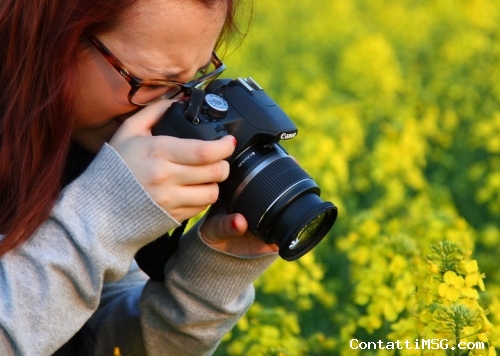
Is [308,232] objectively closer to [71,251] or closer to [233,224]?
[233,224]

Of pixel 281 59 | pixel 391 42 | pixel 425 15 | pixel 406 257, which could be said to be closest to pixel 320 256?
pixel 406 257

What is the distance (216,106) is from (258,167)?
13 centimetres

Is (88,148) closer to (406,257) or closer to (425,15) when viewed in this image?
(406,257)

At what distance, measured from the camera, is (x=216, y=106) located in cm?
166

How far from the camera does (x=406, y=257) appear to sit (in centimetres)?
213

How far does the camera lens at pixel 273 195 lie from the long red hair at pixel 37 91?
0.97 ft

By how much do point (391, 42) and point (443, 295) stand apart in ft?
16.5

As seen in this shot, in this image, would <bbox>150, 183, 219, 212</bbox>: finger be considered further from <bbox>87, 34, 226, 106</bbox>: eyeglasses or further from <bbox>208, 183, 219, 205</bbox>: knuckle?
<bbox>87, 34, 226, 106</bbox>: eyeglasses

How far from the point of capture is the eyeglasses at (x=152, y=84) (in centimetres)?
164

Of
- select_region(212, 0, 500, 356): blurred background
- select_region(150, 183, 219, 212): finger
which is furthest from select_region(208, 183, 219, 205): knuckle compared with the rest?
select_region(212, 0, 500, 356): blurred background

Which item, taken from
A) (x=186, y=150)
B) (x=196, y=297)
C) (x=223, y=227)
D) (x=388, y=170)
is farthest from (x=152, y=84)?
(x=388, y=170)

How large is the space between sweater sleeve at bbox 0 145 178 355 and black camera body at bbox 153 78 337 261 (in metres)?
0.14

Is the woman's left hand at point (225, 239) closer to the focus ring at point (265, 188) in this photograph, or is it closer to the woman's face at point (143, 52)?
the focus ring at point (265, 188)

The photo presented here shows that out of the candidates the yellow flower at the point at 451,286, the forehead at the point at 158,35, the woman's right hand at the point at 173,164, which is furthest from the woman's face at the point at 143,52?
the yellow flower at the point at 451,286
